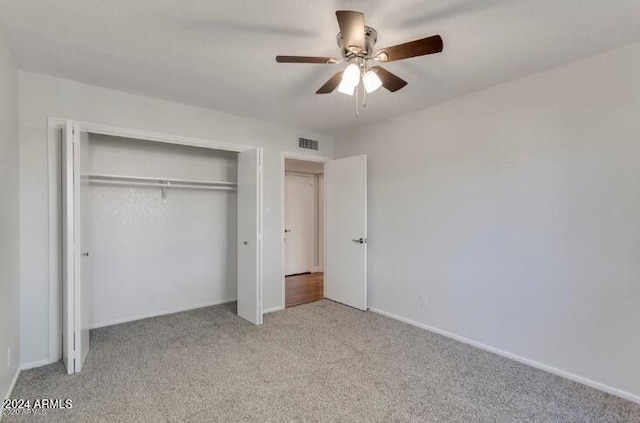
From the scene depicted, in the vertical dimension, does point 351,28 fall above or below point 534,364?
above

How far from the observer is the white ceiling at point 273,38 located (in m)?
1.90

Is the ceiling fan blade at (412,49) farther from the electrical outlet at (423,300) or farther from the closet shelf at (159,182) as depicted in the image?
the closet shelf at (159,182)

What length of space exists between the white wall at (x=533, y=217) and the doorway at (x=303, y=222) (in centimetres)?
283

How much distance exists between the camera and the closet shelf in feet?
11.8

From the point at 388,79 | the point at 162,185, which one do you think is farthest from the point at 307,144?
the point at 388,79

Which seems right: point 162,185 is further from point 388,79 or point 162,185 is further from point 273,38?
point 388,79

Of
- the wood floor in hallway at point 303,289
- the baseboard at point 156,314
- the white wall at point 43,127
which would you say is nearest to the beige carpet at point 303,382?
the baseboard at point 156,314

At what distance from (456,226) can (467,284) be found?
58 centimetres

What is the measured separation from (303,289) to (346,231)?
5.01ft

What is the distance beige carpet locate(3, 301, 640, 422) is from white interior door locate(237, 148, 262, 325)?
39cm

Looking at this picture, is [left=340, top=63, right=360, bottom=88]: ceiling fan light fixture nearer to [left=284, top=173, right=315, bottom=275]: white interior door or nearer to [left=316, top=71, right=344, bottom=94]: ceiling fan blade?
[left=316, top=71, right=344, bottom=94]: ceiling fan blade

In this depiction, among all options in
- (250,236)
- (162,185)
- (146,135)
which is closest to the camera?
(146,135)

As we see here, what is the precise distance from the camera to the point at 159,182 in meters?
3.99

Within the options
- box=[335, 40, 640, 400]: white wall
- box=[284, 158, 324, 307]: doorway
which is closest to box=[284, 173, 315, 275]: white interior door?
box=[284, 158, 324, 307]: doorway
